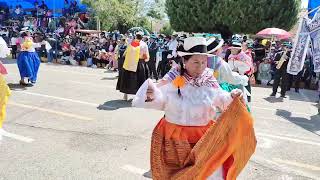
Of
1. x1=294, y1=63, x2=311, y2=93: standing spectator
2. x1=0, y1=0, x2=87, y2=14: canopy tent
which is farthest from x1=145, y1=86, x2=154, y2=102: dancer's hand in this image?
x1=0, y1=0, x2=87, y2=14: canopy tent

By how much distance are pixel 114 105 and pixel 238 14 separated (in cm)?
1540

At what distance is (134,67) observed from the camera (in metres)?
10.5

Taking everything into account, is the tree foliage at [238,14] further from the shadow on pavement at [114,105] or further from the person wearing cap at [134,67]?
the shadow on pavement at [114,105]

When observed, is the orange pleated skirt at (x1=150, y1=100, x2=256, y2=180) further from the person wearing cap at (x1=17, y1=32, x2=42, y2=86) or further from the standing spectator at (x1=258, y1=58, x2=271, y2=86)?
the standing spectator at (x1=258, y1=58, x2=271, y2=86)

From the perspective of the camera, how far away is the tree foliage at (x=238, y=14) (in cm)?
2359

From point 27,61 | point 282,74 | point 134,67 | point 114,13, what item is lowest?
point 282,74

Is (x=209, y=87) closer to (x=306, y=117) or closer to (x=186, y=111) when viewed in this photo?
(x=186, y=111)

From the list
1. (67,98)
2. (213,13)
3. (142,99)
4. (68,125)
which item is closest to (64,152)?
(68,125)

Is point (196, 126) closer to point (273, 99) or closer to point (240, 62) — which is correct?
point (240, 62)

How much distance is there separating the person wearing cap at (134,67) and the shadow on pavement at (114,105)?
29 cm

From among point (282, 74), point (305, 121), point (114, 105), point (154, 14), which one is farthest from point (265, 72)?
point (154, 14)

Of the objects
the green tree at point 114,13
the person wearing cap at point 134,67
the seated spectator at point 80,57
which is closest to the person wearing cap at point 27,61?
the person wearing cap at point 134,67

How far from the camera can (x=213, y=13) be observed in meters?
24.2

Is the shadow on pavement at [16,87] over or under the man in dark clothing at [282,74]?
under
